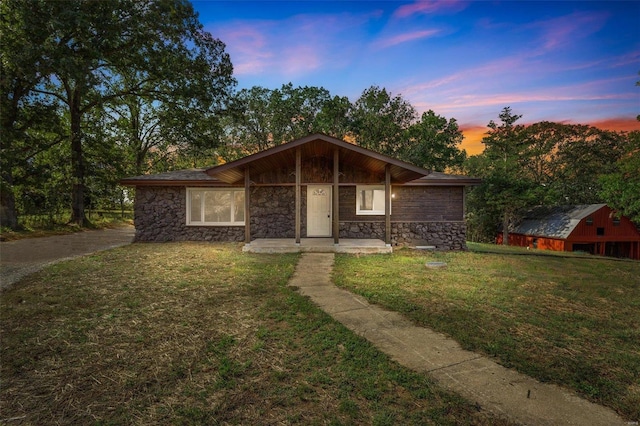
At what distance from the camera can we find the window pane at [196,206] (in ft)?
38.0

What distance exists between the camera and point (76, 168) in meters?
15.3

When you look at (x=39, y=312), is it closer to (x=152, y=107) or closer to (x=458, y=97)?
(x=458, y=97)

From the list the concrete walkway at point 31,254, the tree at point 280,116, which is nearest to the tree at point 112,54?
the concrete walkway at point 31,254

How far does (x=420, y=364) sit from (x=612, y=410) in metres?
1.33

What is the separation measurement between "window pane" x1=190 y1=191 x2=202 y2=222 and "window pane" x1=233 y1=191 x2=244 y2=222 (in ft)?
4.72

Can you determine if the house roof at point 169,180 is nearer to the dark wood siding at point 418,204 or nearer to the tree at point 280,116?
the dark wood siding at point 418,204

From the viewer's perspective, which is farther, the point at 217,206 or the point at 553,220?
the point at 553,220

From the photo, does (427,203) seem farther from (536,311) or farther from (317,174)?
(536,311)

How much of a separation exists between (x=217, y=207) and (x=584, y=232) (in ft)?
82.8

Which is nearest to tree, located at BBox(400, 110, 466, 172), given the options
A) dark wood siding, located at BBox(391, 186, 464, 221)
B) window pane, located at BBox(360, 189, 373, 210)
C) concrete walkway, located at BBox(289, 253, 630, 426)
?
dark wood siding, located at BBox(391, 186, 464, 221)

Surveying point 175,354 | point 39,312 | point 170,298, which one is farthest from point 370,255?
point 39,312

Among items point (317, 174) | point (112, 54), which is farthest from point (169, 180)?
point (112, 54)

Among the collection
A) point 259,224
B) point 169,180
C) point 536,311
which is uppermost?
point 169,180

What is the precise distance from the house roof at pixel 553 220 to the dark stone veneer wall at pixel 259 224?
54.1 ft
